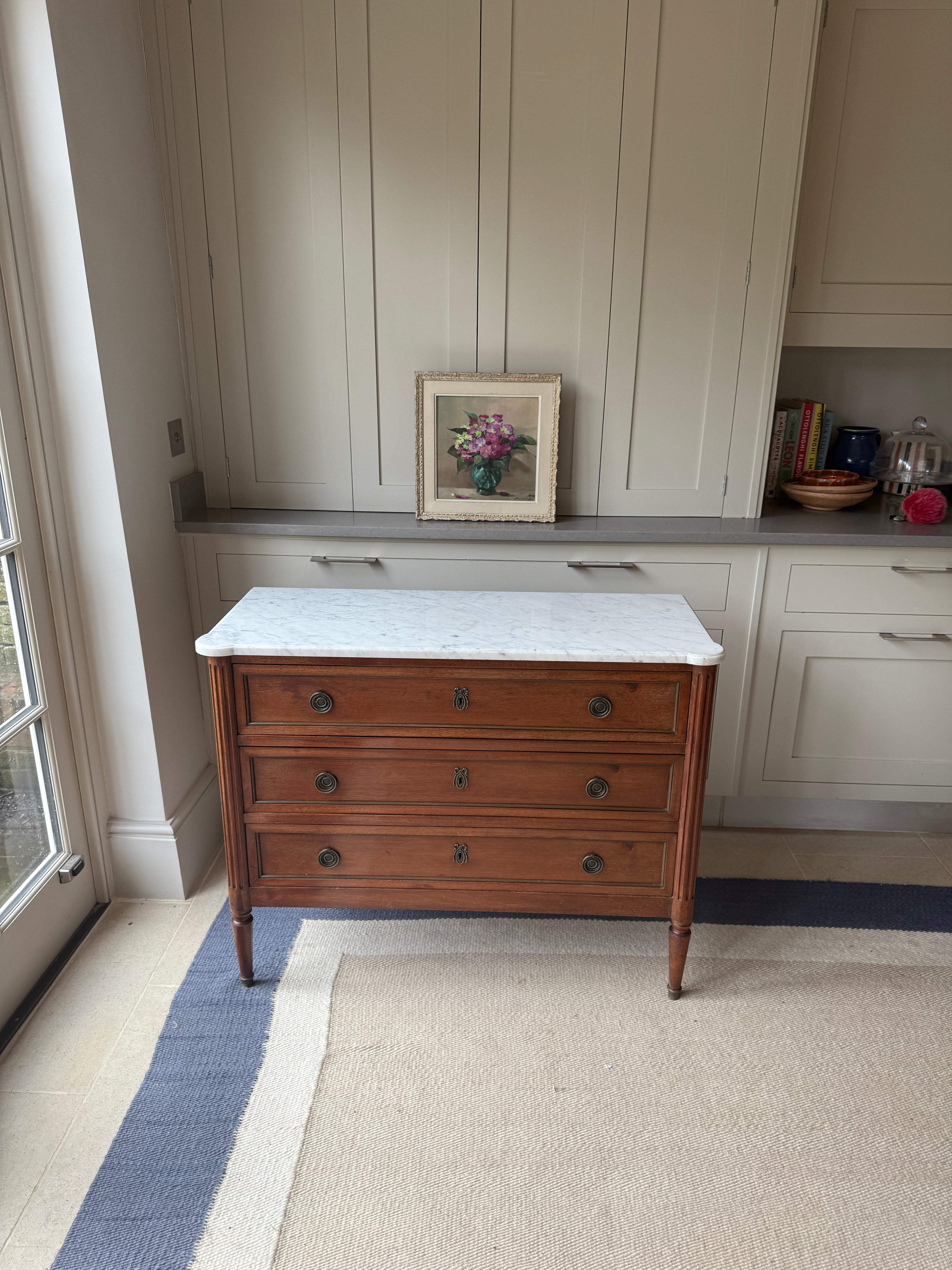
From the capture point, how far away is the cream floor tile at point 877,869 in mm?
2340

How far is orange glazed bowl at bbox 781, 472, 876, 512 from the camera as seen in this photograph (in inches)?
93.9

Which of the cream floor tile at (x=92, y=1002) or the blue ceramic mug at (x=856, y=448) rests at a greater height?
the blue ceramic mug at (x=856, y=448)

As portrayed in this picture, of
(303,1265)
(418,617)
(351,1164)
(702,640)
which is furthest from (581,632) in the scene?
(303,1265)

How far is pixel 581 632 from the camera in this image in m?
1.75

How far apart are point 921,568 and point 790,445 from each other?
0.58 metres

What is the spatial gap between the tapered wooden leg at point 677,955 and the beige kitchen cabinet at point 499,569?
809 millimetres

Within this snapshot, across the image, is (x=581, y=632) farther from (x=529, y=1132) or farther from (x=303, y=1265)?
(x=303, y=1265)

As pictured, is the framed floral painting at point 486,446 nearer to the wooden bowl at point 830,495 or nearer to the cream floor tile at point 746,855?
the wooden bowl at point 830,495

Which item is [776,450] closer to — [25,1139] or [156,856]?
[156,856]

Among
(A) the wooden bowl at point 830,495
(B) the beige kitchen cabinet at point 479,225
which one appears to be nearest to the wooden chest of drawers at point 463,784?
(B) the beige kitchen cabinet at point 479,225

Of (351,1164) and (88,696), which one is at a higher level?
(88,696)

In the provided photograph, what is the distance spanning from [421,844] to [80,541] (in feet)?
3.48

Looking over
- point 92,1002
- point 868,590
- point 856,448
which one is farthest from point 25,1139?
point 856,448

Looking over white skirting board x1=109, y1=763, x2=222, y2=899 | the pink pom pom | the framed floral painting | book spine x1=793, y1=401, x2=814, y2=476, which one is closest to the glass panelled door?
white skirting board x1=109, y1=763, x2=222, y2=899
